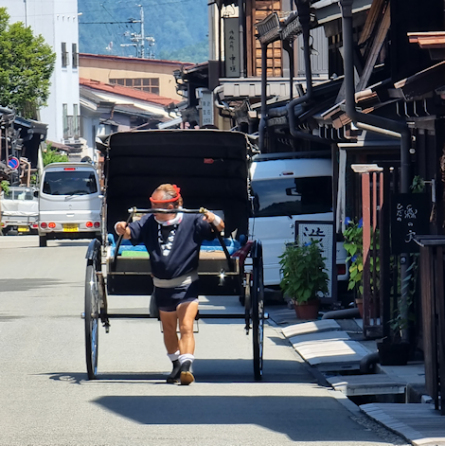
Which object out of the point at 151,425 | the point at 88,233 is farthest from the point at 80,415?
the point at 88,233

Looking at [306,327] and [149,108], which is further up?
[149,108]

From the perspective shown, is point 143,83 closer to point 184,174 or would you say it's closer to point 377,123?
point 184,174

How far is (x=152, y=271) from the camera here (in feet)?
29.0

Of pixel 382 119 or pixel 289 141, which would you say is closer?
pixel 382 119

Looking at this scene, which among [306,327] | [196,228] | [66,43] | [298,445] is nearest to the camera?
[298,445]

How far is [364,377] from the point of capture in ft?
30.6

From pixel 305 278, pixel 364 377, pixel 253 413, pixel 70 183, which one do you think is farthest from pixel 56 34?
pixel 253 413

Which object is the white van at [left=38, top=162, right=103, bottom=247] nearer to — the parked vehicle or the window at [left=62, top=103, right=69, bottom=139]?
the parked vehicle

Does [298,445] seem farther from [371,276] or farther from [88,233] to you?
[88,233]

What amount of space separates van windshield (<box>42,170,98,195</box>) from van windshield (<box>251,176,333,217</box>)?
15.3m

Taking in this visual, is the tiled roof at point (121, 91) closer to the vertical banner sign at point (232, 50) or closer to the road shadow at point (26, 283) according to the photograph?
the vertical banner sign at point (232, 50)

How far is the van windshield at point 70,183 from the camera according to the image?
30.2 meters

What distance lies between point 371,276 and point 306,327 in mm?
1515

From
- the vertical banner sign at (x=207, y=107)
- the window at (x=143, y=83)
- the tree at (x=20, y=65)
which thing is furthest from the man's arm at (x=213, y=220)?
the window at (x=143, y=83)
